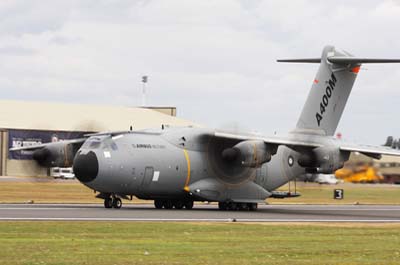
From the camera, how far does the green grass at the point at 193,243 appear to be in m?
21.8

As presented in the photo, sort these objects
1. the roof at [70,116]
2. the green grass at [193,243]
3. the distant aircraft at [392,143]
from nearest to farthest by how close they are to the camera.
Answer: the green grass at [193,243]
the distant aircraft at [392,143]
the roof at [70,116]

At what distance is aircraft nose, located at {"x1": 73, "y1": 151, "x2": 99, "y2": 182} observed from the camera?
142ft

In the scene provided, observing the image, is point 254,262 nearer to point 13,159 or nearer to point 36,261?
point 36,261

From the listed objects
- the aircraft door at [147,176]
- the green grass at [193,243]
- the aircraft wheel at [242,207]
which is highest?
the aircraft door at [147,176]

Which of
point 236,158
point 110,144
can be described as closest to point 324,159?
point 236,158

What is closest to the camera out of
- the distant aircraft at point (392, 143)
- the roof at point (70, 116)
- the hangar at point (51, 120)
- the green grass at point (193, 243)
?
the green grass at point (193, 243)

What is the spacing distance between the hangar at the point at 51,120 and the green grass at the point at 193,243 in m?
62.9

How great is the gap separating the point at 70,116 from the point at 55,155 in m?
64.7

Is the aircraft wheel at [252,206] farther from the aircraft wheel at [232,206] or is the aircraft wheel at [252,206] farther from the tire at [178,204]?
the tire at [178,204]

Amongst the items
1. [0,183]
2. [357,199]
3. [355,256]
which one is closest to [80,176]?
[355,256]

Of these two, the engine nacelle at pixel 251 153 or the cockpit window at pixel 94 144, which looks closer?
the cockpit window at pixel 94 144

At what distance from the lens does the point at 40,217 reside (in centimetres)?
3588

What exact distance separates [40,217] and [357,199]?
123 feet

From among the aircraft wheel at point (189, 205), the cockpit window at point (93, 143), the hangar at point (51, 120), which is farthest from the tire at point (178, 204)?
the hangar at point (51, 120)
